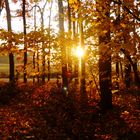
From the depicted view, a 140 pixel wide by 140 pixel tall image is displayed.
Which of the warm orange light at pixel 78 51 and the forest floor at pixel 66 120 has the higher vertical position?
the warm orange light at pixel 78 51

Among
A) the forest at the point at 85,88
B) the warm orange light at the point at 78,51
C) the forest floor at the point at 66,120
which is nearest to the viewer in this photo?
the forest at the point at 85,88

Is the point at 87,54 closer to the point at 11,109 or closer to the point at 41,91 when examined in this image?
the point at 11,109

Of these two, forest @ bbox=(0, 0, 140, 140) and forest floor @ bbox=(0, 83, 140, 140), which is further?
forest floor @ bbox=(0, 83, 140, 140)

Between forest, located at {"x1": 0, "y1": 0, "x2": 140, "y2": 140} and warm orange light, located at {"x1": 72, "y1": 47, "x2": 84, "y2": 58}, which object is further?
warm orange light, located at {"x1": 72, "y1": 47, "x2": 84, "y2": 58}

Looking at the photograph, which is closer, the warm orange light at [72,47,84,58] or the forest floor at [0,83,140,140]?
the forest floor at [0,83,140,140]

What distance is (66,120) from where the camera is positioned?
13.5 m

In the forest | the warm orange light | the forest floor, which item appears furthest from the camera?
the warm orange light

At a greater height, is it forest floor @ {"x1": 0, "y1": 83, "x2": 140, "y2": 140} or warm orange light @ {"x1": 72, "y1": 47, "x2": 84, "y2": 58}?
warm orange light @ {"x1": 72, "y1": 47, "x2": 84, "y2": 58}

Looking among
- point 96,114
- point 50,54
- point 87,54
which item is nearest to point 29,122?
point 96,114

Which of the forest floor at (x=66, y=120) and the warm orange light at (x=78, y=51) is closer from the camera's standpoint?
the forest floor at (x=66, y=120)

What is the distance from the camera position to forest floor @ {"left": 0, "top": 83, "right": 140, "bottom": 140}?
11.3m

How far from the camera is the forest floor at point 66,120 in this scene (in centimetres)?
1134

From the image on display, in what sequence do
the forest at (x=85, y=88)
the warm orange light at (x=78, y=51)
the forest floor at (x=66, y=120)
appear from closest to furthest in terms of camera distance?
the forest at (x=85, y=88) → the forest floor at (x=66, y=120) → the warm orange light at (x=78, y=51)

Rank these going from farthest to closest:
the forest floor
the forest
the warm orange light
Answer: the warm orange light, the forest floor, the forest
